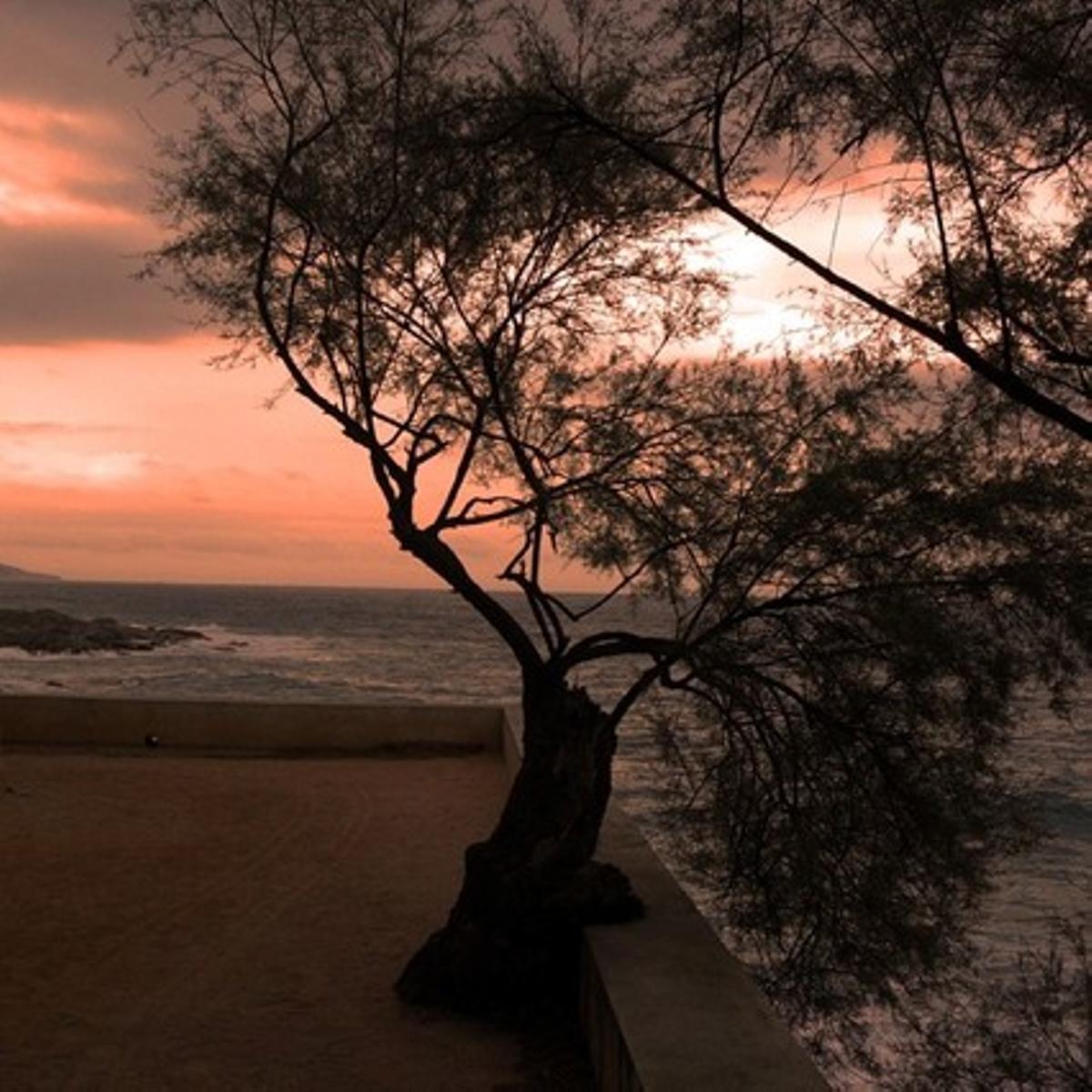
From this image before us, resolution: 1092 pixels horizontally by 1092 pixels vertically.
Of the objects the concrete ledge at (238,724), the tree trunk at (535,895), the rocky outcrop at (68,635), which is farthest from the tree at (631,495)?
the rocky outcrop at (68,635)

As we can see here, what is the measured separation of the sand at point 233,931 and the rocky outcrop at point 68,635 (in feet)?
182

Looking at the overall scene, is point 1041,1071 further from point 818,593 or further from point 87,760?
point 87,760

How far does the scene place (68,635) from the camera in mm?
71375

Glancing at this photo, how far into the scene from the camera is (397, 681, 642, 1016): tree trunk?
7.55m

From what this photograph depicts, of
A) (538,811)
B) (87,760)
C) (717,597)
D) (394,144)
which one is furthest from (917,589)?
(87,760)

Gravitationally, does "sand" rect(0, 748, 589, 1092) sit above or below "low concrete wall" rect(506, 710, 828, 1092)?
below

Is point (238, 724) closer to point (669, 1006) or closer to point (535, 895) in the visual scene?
point (535, 895)

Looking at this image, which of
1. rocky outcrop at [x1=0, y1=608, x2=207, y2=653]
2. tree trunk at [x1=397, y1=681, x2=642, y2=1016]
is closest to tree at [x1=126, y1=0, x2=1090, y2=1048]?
tree trunk at [x1=397, y1=681, x2=642, y2=1016]

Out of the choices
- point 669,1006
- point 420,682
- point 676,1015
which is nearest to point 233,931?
point 669,1006

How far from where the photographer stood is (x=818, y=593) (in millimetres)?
8453

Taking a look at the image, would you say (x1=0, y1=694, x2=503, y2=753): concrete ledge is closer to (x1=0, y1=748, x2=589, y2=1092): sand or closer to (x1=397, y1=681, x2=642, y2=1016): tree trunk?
(x1=0, y1=748, x2=589, y2=1092): sand

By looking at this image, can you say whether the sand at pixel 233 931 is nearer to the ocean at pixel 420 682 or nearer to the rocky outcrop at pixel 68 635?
the ocean at pixel 420 682

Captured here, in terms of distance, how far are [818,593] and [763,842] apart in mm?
1810

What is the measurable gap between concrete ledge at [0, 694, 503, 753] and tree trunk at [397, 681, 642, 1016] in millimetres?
10141
